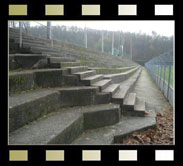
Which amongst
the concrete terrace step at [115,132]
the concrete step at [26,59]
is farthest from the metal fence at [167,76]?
the concrete step at [26,59]

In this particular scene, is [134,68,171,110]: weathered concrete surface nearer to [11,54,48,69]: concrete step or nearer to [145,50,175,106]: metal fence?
[145,50,175,106]: metal fence

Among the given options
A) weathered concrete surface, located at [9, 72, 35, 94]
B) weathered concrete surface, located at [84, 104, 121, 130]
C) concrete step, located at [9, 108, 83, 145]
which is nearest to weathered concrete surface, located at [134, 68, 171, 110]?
weathered concrete surface, located at [84, 104, 121, 130]

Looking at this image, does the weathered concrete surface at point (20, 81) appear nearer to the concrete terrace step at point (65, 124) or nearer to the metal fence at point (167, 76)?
the concrete terrace step at point (65, 124)

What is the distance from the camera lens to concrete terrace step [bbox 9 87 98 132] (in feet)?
8.46

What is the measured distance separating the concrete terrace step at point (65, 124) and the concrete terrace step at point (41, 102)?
0.11 meters

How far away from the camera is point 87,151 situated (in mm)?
1877

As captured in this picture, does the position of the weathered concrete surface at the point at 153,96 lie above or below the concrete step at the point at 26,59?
below

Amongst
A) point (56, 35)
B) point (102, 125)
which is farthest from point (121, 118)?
point (56, 35)

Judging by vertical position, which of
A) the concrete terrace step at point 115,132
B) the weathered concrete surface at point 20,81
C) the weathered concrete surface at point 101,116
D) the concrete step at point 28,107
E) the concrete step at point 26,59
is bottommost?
the concrete terrace step at point 115,132

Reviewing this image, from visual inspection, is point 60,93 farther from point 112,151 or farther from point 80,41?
point 80,41

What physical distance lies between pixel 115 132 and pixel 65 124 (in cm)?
99

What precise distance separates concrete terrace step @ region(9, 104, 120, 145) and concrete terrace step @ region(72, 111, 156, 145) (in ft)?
0.37

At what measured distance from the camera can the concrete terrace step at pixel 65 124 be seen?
2389 millimetres

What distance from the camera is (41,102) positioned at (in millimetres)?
3121
